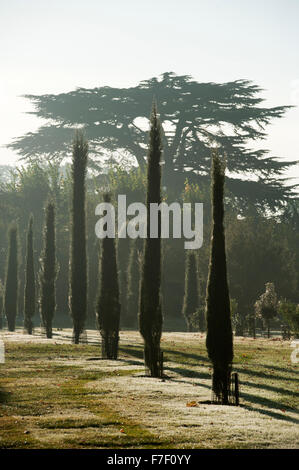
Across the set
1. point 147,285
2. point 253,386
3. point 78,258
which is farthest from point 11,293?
point 253,386

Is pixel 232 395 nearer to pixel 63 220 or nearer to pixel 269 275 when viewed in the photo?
pixel 269 275

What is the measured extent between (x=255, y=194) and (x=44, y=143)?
1952cm

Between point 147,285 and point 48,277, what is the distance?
14.2 meters

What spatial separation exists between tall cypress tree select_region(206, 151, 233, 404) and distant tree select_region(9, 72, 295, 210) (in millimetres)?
36985

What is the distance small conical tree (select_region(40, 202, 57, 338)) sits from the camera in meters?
32.8

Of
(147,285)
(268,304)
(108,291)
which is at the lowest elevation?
(268,304)

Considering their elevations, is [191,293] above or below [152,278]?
below

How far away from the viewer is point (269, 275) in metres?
43.3

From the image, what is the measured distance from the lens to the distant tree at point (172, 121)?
2077 inches

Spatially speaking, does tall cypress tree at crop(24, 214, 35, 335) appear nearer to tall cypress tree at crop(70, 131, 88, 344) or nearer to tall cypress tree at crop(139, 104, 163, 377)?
tall cypress tree at crop(70, 131, 88, 344)

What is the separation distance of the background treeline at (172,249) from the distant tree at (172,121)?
Answer: 1994mm

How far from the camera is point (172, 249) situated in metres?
52.7

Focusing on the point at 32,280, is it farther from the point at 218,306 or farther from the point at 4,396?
the point at 218,306
